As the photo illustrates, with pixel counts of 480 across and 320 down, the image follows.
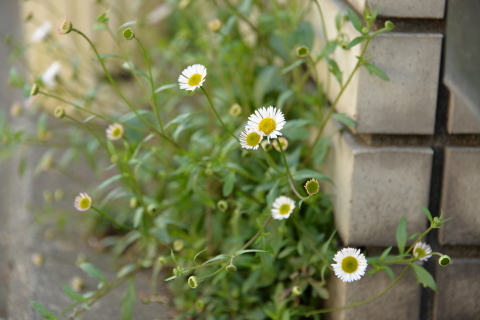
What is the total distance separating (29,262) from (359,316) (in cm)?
75

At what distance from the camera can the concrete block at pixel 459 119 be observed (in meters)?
1.00

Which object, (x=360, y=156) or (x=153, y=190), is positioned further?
(x=153, y=190)

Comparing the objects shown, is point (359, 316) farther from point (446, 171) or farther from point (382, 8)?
point (382, 8)

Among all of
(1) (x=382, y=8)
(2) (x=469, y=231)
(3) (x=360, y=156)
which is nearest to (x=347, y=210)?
(3) (x=360, y=156)

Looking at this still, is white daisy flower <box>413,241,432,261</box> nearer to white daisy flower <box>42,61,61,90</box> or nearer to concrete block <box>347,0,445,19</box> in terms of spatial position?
concrete block <box>347,0,445,19</box>

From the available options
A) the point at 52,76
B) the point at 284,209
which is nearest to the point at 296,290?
the point at 284,209

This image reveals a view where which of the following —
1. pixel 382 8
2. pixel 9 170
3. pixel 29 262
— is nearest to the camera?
pixel 382 8

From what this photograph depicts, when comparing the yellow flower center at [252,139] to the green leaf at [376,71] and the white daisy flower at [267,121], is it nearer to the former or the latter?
the white daisy flower at [267,121]

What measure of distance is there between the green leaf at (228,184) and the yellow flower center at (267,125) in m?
0.20

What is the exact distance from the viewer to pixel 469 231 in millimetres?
1053

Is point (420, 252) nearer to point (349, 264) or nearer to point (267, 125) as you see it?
point (349, 264)

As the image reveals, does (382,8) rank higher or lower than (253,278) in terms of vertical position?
higher

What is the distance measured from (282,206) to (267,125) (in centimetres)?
16

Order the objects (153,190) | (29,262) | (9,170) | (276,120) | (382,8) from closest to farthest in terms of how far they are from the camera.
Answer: (276,120) < (382,8) < (29,262) < (153,190) < (9,170)
